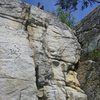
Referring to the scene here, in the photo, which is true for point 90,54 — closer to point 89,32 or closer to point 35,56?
point 89,32

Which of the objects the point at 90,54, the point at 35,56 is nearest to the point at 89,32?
the point at 90,54

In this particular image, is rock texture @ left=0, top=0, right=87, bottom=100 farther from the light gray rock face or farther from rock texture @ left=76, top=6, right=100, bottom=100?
the light gray rock face

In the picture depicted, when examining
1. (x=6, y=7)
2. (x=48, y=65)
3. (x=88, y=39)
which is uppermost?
(x=6, y=7)

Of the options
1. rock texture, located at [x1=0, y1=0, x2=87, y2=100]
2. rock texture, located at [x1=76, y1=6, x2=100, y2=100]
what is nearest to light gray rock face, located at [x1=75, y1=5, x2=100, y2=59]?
rock texture, located at [x1=76, y1=6, x2=100, y2=100]

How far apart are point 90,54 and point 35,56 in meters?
2.91

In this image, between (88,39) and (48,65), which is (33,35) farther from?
(88,39)

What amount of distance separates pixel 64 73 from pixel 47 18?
7.42ft

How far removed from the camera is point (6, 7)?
43.3 feet

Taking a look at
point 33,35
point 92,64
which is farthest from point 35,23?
point 92,64

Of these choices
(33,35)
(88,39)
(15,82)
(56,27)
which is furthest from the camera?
(88,39)

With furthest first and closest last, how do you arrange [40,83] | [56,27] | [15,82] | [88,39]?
[88,39]
[56,27]
[40,83]
[15,82]

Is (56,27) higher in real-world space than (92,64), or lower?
higher

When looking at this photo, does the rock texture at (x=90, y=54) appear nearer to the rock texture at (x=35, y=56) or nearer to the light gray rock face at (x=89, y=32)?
the light gray rock face at (x=89, y=32)

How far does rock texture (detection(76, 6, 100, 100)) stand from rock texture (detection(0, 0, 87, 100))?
32 centimetres
